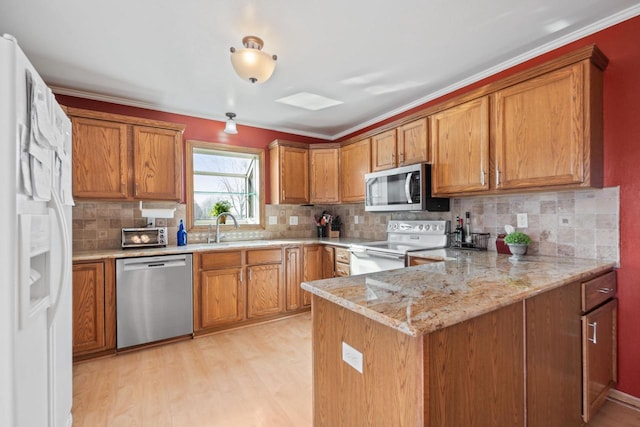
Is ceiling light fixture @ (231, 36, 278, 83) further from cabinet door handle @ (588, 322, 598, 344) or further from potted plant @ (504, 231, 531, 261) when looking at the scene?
cabinet door handle @ (588, 322, 598, 344)

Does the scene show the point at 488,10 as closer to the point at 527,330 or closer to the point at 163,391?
the point at 527,330

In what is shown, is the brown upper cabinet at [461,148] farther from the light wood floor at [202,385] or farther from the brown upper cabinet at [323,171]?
the light wood floor at [202,385]

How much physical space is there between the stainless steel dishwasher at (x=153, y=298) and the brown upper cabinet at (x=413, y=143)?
239 cm

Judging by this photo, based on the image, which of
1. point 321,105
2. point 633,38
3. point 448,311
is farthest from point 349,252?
point 633,38

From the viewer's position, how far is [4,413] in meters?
0.95

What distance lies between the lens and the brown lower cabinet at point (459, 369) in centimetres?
91

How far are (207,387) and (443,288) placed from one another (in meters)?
1.84

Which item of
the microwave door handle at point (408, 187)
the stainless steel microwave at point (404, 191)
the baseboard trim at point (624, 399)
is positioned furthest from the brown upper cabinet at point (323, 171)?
the baseboard trim at point (624, 399)

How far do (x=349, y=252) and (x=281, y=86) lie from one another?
1859 millimetres

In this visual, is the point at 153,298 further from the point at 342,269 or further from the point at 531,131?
the point at 531,131

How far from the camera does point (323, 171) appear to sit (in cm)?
402

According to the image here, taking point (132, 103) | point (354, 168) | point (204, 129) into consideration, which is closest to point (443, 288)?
point (354, 168)

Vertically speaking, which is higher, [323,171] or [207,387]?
[323,171]

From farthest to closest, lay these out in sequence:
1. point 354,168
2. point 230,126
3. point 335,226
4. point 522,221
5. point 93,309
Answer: point 335,226 → point 354,168 → point 230,126 → point 93,309 → point 522,221
